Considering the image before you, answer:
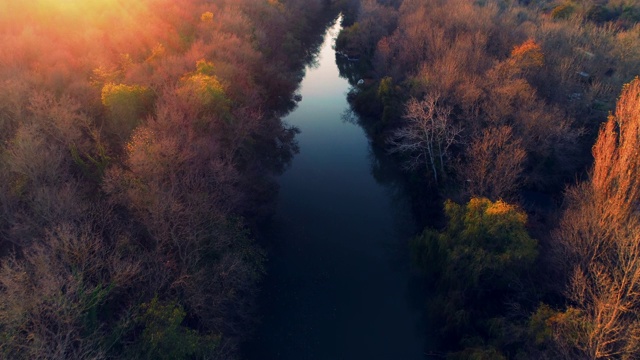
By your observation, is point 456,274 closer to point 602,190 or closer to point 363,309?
point 363,309

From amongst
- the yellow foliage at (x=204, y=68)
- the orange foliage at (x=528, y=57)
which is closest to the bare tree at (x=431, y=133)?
the orange foliage at (x=528, y=57)

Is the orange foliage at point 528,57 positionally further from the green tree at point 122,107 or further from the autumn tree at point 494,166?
the green tree at point 122,107

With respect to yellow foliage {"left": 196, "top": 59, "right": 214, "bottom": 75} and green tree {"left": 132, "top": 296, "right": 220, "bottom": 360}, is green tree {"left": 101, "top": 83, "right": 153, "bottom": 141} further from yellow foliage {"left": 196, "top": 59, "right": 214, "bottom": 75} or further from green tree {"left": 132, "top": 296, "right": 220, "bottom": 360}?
green tree {"left": 132, "top": 296, "right": 220, "bottom": 360}

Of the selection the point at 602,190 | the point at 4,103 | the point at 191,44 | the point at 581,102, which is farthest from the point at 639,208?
the point at 191,44

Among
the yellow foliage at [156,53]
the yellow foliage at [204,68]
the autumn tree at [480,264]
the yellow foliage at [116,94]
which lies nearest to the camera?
the autumn tree at [480,264]

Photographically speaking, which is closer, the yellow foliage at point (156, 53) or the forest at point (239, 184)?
the forest at point (239, 184)

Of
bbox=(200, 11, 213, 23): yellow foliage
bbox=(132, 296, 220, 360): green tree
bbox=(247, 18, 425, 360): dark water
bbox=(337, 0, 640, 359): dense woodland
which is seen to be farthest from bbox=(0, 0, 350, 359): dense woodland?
bbox=(337, 0, 640, 359): dense woodland
